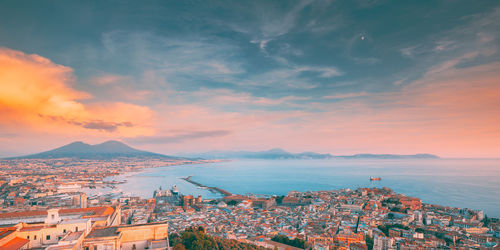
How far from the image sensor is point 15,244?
6.95 meters

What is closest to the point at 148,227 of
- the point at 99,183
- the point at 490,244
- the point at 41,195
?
the point at 490,244

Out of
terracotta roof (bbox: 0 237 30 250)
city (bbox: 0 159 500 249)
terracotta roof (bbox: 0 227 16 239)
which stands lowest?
city (bbox: 0 159 500 249)

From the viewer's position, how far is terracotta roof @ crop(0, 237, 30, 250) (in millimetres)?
6720

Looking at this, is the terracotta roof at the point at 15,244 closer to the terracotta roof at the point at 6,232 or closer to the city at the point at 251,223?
the city at the point at 251,223

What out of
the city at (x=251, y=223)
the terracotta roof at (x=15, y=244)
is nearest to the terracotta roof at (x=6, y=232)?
the city at (x=251, y=223)

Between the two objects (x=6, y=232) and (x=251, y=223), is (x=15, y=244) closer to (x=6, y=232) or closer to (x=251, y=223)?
(x=6, y=232)

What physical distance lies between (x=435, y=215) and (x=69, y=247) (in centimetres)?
2281

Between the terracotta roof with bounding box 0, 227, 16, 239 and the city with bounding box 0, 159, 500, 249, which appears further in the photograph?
the city with bounding box 0, 159, 500, 249

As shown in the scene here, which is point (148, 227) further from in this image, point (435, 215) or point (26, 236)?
point (435, 215)

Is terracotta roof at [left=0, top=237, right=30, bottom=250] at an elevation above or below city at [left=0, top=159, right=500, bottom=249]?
above

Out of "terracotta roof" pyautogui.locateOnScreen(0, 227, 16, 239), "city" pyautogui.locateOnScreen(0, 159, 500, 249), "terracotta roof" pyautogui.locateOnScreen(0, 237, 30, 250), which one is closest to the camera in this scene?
"terracotta roof" pyautogui.locateOnScreen(0, 237, 30, 250)

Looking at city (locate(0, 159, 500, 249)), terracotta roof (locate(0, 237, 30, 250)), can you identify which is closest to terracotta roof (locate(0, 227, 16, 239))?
city (locate(0, 159, 500, 249))

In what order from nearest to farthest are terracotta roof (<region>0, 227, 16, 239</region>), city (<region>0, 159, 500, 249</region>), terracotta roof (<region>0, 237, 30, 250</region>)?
1. terracotta roof (<region>0, 237, 30, 250</region>)
2. terracotta roof (<region>0, 227, 16, 239</region>)
3. city (<region>0, 159, 500, 249</region>)

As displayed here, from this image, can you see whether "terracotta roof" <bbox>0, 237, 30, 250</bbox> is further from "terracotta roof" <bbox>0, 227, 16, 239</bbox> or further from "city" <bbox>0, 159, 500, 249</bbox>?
Result: "terracotta roof" <bbox>0, 227, 16, 239</bbox>
